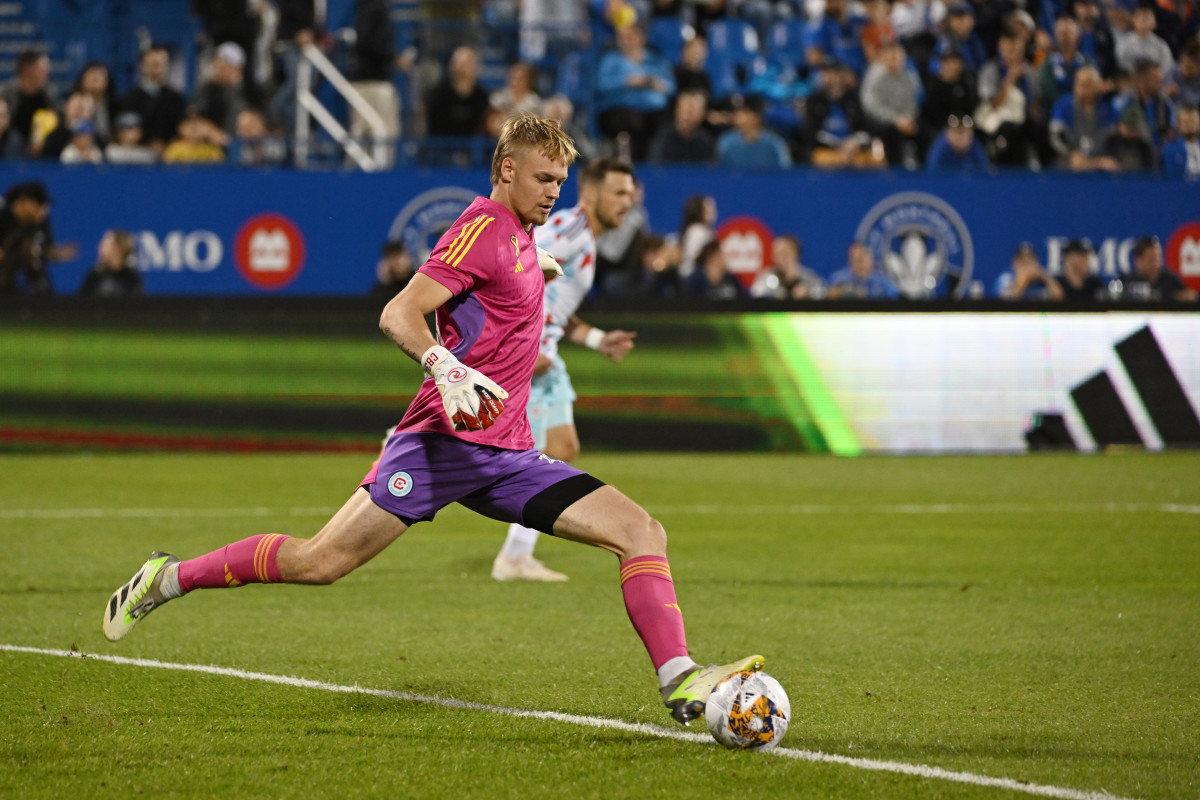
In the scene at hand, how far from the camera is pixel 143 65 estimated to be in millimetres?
17344

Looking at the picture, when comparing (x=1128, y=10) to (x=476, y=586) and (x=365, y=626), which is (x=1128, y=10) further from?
(x=365, y=626)

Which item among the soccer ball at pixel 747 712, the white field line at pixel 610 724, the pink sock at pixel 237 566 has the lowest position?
the white field line at pixel 610 724

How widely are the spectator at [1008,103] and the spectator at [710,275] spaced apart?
179 inches

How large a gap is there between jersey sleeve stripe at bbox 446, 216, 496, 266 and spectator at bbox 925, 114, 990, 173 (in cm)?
1355

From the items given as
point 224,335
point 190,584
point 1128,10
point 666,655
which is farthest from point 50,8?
point 666,655

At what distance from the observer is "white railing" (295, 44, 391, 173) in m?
17.3

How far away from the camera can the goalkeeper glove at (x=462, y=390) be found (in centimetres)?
455

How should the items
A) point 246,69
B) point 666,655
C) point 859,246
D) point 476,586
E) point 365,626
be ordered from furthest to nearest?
point 246,69 → point 859,246 → point 476,586 → point 365,626 → point 666,655

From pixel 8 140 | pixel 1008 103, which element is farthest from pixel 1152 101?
pixel 8 140

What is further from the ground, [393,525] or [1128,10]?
[1128,10]

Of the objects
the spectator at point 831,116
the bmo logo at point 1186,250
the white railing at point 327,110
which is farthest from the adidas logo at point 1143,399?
the white railing at point 327,110

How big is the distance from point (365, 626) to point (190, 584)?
182cm

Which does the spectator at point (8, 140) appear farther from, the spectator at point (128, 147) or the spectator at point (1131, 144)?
the spectator at point (1131, 144)

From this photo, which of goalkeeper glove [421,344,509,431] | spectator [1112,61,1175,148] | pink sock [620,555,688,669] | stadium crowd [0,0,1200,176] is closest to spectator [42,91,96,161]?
stadium crowd [0,0,1200,176]
